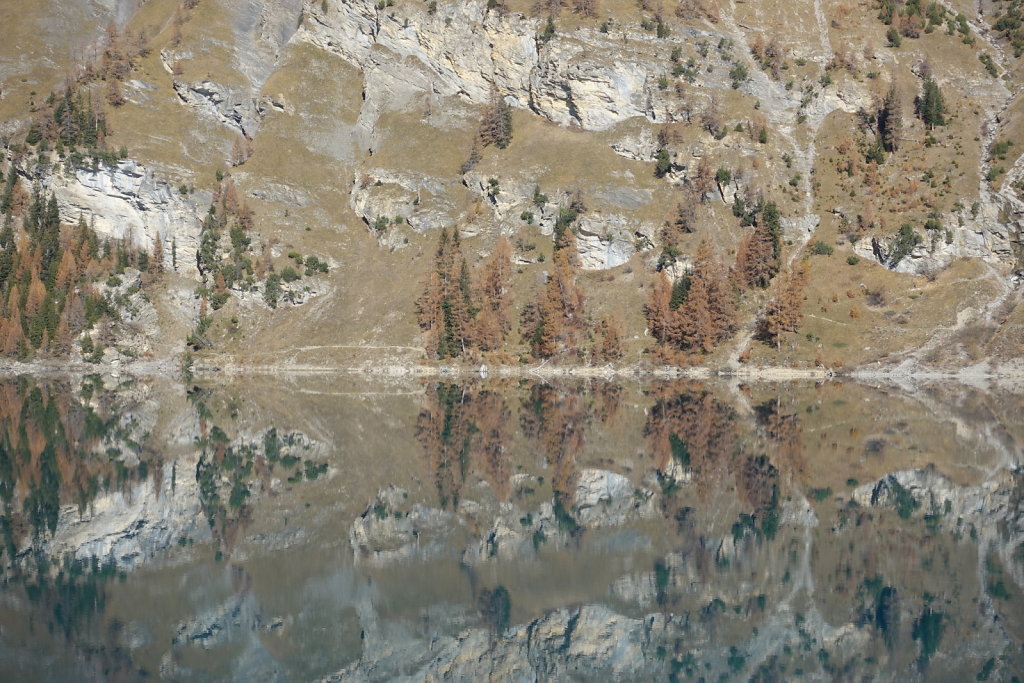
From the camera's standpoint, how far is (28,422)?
6569 centimetres

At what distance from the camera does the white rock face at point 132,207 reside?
158250mm

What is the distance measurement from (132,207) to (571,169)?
78.5 metres

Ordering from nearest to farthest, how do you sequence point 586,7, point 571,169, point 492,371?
point 492,371
point 571,169
point 586,7

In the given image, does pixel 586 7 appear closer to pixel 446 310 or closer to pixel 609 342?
pixel 446 310

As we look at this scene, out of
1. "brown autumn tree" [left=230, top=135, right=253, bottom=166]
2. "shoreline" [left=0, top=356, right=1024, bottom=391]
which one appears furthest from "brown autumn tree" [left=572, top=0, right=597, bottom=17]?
"shoreline" [left=0, top=356, right=1024, bottom=391]

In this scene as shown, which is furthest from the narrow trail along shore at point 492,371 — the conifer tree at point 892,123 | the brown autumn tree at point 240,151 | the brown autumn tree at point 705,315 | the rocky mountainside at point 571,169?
the conifer tree at point 892,123

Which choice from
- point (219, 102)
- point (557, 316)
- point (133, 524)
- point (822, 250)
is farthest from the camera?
point (219, 102)

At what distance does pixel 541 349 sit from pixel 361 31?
102m

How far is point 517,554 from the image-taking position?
32375mm

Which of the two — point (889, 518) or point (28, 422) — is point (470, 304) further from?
point (889, 518)

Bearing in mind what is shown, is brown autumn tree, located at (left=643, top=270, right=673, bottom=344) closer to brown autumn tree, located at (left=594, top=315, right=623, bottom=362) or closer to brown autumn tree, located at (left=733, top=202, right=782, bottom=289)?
brown autumn tree, located at (left=594, top=315, right=623, bottom=362)

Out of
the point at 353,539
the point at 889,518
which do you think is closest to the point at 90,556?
the point at 353,539

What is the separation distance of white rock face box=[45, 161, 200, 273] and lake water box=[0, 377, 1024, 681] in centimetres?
10309

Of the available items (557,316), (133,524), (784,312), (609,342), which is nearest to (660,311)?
(609,342)
